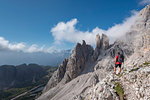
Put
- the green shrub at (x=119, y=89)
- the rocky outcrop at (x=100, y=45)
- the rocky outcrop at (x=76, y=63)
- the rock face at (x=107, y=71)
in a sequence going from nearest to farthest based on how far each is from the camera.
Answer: the green shrub at (x=119, y=89), the rock face at (x=107, y=71), the rocky outcrop at (x=76, y=63), the rocky outcrop at (x=100, y=45)

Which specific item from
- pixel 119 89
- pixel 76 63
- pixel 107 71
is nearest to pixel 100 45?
pixel 76 63

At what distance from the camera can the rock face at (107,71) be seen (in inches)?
484

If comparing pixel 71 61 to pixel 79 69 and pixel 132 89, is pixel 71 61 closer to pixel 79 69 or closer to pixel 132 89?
pixel 79 69

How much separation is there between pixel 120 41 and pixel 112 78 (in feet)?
248

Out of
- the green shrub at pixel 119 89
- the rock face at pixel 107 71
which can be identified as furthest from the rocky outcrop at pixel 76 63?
the green shrub at pixel 119 89

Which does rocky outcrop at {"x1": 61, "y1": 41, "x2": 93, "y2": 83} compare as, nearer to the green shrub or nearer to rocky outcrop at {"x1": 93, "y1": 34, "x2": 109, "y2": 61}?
rocky outcrop at {"x1": 93, "y1": 34, "x2": 109, "y2": 61}

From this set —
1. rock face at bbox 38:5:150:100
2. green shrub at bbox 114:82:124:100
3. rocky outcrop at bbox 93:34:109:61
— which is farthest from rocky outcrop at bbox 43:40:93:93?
green shrub at bbox 114:82:124:100

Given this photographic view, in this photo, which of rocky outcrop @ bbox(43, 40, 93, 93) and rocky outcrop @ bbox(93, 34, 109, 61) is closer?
rocky outcrop @ bbox(43, 40, 93, 93)

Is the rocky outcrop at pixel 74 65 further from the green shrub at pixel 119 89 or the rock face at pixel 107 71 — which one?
the green shrub at pixel 119 89

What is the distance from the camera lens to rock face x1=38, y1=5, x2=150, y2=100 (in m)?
12.3

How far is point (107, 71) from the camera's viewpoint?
62.2 metres

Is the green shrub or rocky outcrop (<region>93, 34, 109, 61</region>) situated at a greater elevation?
rocky outcrop (<region>93, 34, 109, 61</region>)

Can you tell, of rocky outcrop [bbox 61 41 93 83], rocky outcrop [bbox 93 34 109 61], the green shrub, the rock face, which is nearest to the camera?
the green shrub

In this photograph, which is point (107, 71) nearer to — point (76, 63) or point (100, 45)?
point (76, 63)
